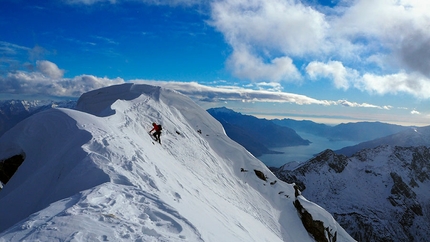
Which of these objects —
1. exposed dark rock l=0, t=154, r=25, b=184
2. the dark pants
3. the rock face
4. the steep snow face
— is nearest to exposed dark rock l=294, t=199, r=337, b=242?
the steep snow face

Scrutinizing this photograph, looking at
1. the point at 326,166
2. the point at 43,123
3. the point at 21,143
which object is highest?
the point at 43,123

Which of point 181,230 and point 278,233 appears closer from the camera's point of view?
point 181,230

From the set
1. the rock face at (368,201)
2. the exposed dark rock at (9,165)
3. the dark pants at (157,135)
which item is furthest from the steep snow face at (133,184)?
the rock face at (368,201)

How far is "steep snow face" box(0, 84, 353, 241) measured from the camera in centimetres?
762

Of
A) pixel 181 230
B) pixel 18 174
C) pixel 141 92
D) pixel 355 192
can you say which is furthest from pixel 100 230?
pixel 355 192

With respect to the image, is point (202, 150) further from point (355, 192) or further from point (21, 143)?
point (355, 192)

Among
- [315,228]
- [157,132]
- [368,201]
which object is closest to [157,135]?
[157,132]

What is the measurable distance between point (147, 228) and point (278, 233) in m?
25.4

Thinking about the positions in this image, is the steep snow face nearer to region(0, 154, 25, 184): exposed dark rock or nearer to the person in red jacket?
region(0, 154, 25, 184): exposed dark rock

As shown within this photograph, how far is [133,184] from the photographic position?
11.0 m

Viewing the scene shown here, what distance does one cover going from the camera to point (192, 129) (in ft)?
130

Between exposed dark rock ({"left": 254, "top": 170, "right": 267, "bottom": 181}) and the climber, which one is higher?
the climber

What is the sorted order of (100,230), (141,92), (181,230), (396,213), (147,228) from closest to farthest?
(100,230) < (147,228) < (181,230) < (141,92) < (396,213)

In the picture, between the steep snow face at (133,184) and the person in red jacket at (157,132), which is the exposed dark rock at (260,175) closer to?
the steep snow face at (133,184)
